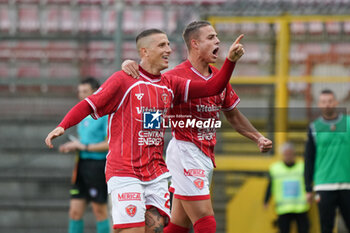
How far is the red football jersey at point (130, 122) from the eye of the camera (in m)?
5.42

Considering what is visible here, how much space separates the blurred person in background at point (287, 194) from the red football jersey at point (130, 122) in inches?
214

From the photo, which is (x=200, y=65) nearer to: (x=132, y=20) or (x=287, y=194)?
(x=287, y=194)

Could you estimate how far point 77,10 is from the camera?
1135 cm

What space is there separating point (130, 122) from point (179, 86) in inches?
23.6

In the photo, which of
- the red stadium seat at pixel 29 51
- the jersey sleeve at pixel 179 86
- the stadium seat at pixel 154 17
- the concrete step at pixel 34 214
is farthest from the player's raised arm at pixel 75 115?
the red stadium seat at pixel 29 51

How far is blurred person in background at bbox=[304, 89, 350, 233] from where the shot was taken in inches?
336

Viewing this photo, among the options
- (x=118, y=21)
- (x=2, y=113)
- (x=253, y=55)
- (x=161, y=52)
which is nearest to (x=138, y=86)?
(x=161, y=52)

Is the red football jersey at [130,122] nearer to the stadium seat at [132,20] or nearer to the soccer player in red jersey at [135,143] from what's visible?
the soccer player in red jersey at [135,143]

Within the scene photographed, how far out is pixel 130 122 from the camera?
5.45 metres

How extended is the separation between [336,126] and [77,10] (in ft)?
15.8

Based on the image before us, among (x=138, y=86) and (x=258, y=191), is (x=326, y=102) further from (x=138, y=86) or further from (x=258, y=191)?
(x=138, y=86)

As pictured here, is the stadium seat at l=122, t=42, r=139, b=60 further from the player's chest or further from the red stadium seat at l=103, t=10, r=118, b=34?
the player's chest

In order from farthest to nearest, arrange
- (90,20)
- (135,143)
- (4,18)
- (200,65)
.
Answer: (4,18) → (90,20) → (200,65) → (135,143)

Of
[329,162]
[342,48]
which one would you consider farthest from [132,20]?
[329,162]
